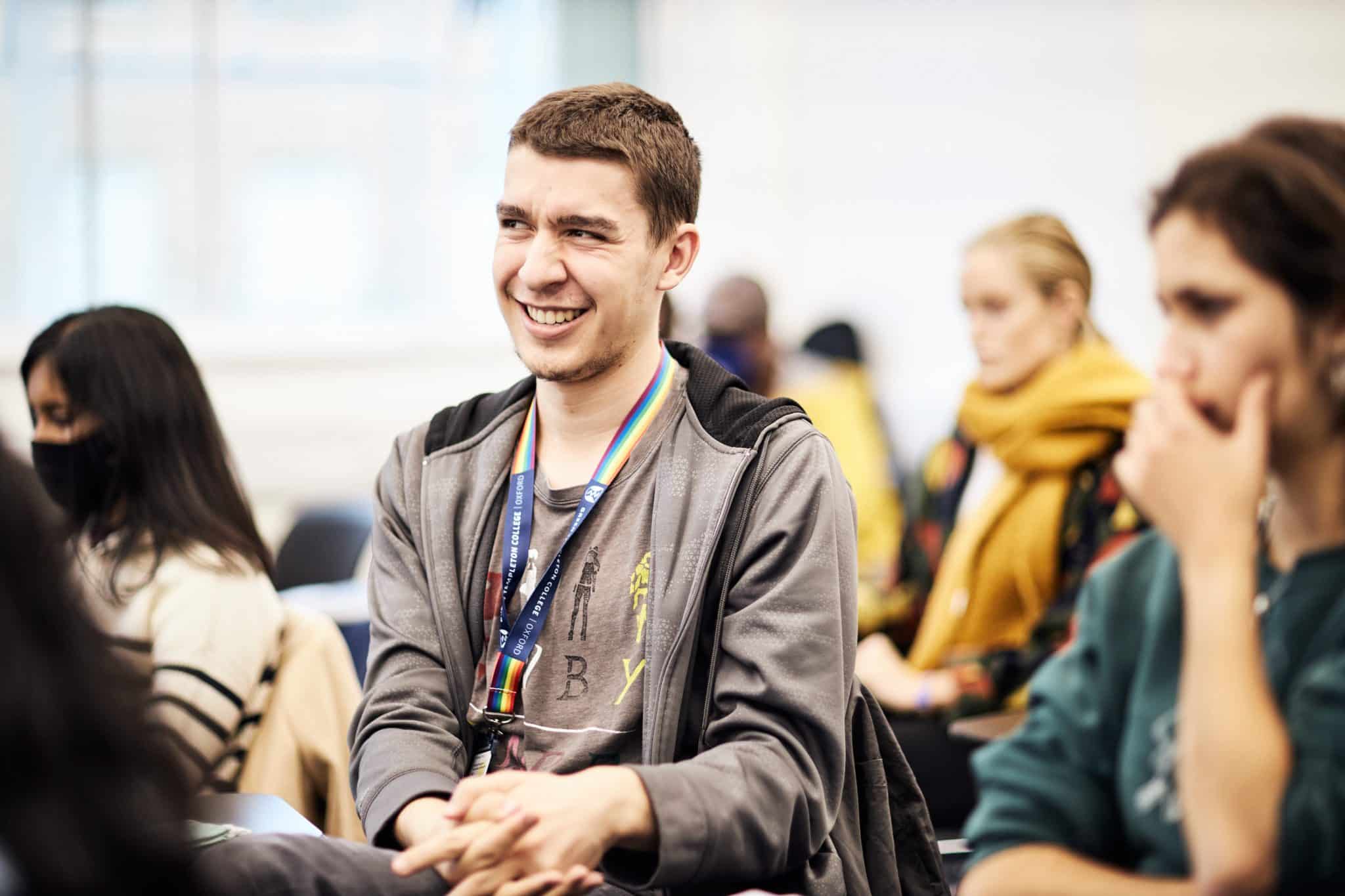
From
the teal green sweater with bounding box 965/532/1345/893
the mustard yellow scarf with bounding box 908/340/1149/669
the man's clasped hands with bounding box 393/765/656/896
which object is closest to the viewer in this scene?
the teal green sweater with bounding box 965/532/1345/893

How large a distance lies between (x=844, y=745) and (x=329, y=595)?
2122 millimetres

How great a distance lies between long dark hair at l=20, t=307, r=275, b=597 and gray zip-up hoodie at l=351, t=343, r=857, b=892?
43 cm

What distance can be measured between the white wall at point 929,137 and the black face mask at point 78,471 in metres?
4.02

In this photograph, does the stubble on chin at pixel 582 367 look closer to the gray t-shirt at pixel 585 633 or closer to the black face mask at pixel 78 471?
the gray t-shirt at pixel 585 633

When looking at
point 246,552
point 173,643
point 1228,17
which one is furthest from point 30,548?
point 1228,17

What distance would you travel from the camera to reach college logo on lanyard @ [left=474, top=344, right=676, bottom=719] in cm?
182

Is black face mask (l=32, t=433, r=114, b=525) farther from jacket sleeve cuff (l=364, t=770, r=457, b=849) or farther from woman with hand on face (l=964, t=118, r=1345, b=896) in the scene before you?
woman with hand on face (l=964, t=118, r=1345, b=896)

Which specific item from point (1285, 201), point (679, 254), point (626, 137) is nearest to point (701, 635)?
point (679, 254)

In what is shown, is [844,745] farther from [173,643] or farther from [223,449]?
[223,449]

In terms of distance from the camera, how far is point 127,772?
0.91 metres

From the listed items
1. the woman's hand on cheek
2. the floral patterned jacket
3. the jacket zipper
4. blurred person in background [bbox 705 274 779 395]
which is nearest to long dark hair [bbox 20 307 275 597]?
the jacket zipper

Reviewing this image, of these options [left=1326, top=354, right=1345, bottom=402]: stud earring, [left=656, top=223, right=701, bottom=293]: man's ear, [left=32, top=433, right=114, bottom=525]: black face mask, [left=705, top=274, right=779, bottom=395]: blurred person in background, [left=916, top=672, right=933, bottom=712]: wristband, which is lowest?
[left=916, top=672, right=933, bottom=712]: wristband

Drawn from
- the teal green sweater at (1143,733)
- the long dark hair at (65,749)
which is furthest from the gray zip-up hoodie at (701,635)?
the long dark hair at (65,749)

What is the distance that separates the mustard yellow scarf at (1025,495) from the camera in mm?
2857
